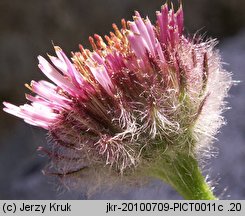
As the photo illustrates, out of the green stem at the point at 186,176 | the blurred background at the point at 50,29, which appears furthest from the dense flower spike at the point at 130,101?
the blurred background at the point at 50,29

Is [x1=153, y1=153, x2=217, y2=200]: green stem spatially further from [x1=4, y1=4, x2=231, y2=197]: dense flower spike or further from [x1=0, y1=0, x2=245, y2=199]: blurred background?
[x1=0, y1=0, x2=245, y2=199]: blurred background

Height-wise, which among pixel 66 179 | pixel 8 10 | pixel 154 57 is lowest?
pixel 66 179

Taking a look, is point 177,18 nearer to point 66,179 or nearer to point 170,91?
point 170,91

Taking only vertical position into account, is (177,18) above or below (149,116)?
above

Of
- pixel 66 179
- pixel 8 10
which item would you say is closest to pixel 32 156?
pixel 8 10

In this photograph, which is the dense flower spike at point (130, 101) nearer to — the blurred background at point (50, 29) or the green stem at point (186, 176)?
the green stem at point (186, 176)

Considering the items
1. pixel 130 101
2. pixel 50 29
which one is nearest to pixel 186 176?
pixel 130 101

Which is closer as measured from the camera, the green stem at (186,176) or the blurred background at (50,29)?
the green stem at (186,176)
